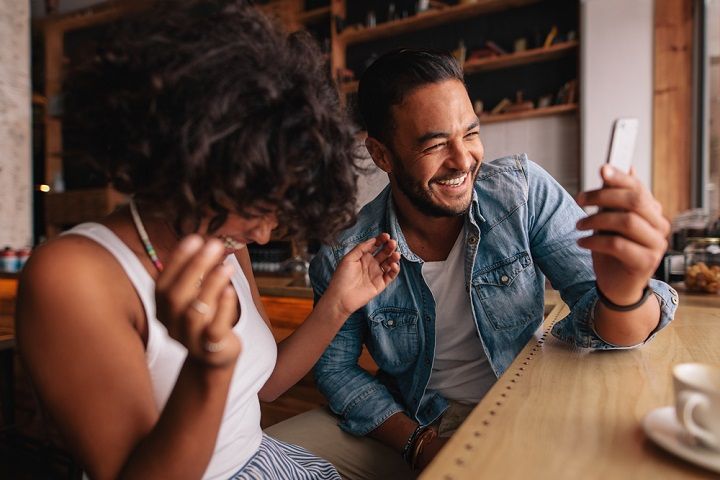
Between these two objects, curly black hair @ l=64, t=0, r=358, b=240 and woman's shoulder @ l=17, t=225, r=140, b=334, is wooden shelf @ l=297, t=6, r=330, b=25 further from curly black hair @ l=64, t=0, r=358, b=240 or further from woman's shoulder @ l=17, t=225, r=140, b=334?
woman's shoulder @ l=17, t=225, r=140, b=334

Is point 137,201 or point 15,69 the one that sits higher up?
point 15,69

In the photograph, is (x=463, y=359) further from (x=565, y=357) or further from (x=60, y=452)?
(x=60, y=452)

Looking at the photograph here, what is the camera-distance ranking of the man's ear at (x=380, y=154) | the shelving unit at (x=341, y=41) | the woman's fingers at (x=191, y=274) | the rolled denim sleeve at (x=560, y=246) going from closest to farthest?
the woman's fingers at (x=191, y=274), the rolled denim sleeve at (x=560, y=246), the man's ear at (x=380, y=154), the shelving unit at (x=341, y=41)

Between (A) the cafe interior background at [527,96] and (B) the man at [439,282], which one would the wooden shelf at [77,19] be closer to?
(A) the cafe interior background at [527,96]

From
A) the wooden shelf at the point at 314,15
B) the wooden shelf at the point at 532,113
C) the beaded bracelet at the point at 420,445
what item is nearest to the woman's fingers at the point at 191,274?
the beaded bracelet at the point at 420,445

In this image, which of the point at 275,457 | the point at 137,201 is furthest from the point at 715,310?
the point at 137,201

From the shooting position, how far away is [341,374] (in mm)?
1367

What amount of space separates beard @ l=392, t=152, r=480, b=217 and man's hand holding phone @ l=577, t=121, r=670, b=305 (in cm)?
57

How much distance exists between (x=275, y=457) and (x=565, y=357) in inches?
21.8

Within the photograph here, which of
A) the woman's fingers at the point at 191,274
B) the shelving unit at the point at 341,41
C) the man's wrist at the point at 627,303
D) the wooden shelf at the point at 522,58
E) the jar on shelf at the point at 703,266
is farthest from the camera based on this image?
the shelving unit at the point at 341,41

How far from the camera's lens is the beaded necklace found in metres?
0.81

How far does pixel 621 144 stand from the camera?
72 cm

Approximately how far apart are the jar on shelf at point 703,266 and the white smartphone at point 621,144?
115 cm

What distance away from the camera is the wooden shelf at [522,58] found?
3284 millimetres
